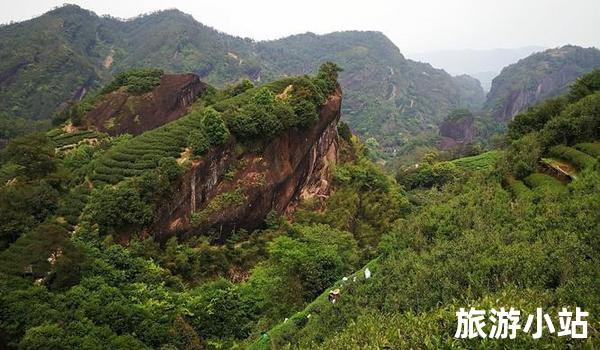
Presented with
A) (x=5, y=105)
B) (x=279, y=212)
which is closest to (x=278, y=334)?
(x=279, y=212)

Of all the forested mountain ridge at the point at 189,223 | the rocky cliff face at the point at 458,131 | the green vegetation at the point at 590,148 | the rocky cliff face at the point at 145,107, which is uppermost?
the rocky cliff face at the point at 145,107

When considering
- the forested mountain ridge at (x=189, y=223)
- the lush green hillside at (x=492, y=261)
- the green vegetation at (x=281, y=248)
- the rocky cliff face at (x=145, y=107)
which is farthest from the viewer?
the rocky cliff face at (x=145, y=107)

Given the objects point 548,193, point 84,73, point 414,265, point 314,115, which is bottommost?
point 414,265

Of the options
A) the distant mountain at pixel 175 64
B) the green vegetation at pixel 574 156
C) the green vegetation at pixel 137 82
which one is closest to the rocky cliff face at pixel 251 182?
the green vegetation at pixel 574 156

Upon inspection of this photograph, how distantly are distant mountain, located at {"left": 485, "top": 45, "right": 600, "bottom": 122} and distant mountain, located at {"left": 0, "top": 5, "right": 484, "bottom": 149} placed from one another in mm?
20892

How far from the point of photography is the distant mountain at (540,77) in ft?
449

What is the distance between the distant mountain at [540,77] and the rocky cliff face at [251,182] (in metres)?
111

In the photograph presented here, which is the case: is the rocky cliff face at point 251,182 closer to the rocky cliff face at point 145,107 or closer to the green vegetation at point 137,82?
the rocky cliff face at point 145,107

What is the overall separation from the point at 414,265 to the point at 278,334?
6.01m

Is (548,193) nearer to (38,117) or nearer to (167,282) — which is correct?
(167,282)

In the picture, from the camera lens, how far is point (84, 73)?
92.4m

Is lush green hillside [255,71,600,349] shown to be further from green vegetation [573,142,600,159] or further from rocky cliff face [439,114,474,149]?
rocky cliff face [439,114,474,149]

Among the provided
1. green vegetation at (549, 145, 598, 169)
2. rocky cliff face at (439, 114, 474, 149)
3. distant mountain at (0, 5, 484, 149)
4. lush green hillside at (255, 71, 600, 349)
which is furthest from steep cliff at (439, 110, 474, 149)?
green vegetation at (549, 145, 598, 169)

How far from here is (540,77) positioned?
5704 inches
